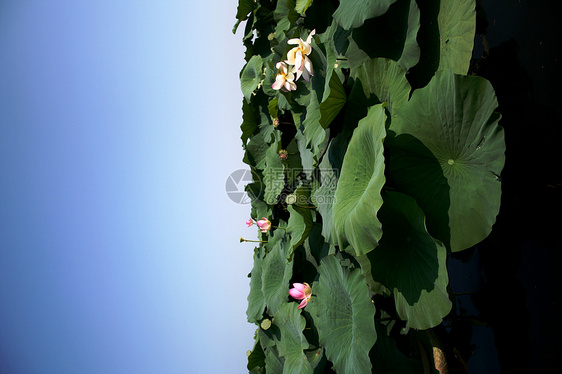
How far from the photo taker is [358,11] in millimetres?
855

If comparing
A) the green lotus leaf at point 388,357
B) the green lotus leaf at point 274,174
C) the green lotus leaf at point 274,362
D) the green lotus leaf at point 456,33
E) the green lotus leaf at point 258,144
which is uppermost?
the green lotus leaf at point 456,33

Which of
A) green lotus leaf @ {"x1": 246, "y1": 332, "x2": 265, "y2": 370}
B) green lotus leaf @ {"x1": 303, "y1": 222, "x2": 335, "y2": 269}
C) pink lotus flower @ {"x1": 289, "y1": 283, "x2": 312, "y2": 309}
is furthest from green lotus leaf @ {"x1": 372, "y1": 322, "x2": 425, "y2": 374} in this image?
green lotus leaf @ {"x1": 246, "y1": 332, "x2": 265, "y2": 370}

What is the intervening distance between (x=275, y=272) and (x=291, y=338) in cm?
30

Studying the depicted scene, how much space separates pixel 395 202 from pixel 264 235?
1094 millimetres

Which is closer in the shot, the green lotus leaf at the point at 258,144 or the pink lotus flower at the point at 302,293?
the pink lotus flower at the point at 302,293

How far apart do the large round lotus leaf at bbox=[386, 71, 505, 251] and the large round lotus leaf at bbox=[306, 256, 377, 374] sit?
0.28 metres

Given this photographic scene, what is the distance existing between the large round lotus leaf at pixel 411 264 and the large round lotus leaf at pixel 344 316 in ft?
0.32

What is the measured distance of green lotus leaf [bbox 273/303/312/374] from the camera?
1.18 meters

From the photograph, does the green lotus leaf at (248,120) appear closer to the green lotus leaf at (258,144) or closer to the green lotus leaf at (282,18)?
the green lotus leaf at (258,144)

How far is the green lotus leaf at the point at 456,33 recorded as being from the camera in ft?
2.40

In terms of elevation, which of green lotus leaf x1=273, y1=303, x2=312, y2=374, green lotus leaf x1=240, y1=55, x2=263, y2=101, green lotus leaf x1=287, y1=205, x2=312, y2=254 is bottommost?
green lotus leaf x1=273, y1=303, x2=312, y2=374

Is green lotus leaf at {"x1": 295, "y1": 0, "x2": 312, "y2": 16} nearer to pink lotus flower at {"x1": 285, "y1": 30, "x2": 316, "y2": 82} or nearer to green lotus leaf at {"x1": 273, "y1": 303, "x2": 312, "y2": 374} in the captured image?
pink lotus flower at {"x1": 285, "y1": 30, "x2": 316, "y2": 82}

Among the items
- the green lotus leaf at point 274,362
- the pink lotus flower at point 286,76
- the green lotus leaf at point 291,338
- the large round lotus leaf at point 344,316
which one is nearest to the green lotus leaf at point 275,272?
the green lotus leaf at point 291,338

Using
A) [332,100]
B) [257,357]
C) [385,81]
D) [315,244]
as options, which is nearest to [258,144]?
[315,244]
